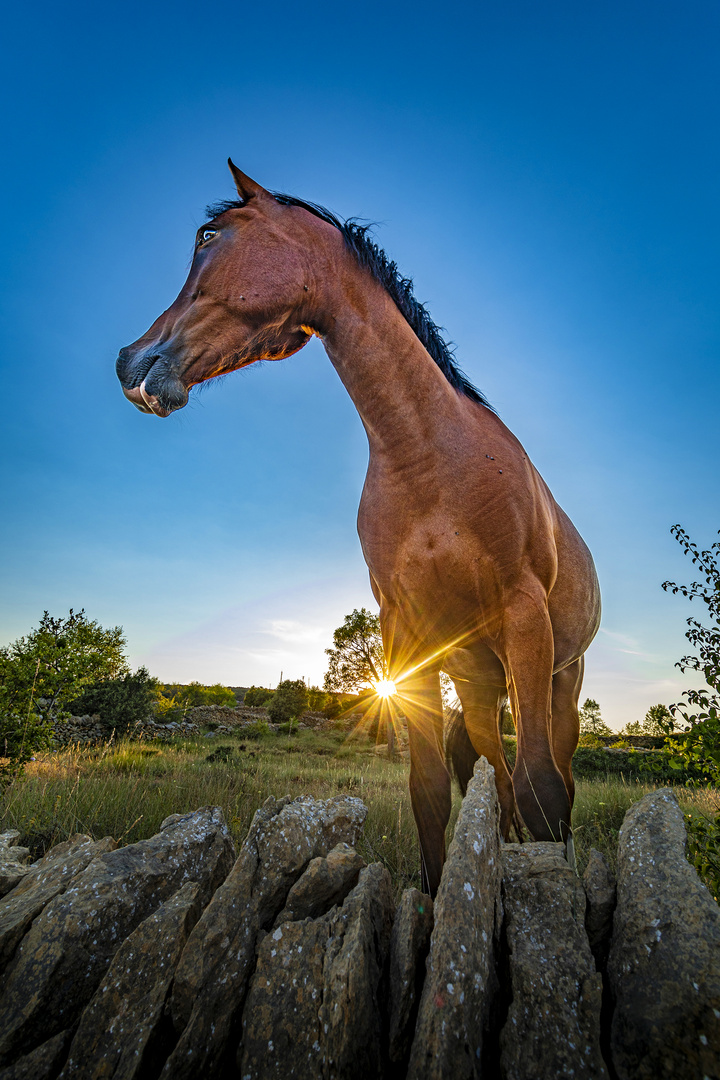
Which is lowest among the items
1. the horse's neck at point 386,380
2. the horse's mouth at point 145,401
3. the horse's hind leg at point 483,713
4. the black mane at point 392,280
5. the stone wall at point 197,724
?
the stone wall at point 197,724

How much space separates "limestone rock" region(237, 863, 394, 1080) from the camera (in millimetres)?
894

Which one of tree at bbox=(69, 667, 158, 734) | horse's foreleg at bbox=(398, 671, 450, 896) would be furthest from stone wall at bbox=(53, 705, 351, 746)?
horse's foreleg at bbox=(398, 671, 450, 896)

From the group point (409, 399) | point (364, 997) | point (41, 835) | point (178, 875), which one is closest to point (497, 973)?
point (364, 997)

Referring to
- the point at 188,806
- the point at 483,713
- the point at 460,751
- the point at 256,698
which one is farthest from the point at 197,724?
the point at 483,713

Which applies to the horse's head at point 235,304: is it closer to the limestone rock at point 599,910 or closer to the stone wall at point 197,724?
the limestone rock at point 599,910

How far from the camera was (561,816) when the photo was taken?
75.1 inches

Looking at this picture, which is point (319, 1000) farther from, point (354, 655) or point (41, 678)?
point (354, 655)

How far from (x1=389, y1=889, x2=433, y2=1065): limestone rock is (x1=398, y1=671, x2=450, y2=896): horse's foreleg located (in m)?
1.08

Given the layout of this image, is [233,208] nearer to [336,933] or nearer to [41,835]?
[336,933]

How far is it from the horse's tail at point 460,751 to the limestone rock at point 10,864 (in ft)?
10.7

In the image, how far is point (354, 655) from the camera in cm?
3375

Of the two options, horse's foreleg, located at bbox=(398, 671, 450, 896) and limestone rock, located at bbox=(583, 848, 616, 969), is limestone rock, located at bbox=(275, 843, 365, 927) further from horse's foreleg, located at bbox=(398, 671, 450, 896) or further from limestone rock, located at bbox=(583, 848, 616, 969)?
horse's foreleg, located at bbox=(398, 671, 450, 896)

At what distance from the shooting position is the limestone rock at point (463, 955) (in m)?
0.83

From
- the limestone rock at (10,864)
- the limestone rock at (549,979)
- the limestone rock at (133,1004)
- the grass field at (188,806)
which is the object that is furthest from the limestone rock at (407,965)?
the grass field at (188,806)
